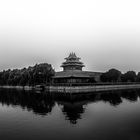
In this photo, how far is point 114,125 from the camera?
60.8 ft

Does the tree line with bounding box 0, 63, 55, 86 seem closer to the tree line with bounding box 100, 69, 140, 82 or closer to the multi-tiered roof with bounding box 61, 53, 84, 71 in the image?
the multi-tiered roof with bounding box 61, 53, 84, 71

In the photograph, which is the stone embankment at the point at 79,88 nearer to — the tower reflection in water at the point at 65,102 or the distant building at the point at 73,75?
the distant building at the point at 73,75

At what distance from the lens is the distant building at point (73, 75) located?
224 feet

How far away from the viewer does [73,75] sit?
2645 inches

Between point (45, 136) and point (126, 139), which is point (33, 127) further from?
point (126, 139)

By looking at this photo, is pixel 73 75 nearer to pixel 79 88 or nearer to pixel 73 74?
pixel 73 74

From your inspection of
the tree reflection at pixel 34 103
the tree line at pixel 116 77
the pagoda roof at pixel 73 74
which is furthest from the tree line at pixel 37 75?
the tree reflection at pixel 34 103

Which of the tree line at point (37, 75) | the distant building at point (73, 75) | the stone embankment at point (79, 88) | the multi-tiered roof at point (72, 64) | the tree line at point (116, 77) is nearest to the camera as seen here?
the stone embankment at point (79, 88)

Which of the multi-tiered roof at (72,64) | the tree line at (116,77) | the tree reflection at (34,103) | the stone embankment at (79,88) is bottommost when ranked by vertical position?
the tree reflection at (34,103)

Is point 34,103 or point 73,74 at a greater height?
point 73,74

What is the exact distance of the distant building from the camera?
68250 mm

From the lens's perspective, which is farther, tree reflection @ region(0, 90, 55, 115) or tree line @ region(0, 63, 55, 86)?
tree line @ region(0, 63, 55, 86)

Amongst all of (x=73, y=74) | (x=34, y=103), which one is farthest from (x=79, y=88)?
(x=34, y=103)

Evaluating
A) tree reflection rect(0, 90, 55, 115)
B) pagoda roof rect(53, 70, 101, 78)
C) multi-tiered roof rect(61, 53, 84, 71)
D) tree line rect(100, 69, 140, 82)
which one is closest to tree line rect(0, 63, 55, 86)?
pagoda roof rect(53, 70, 101, 78)
